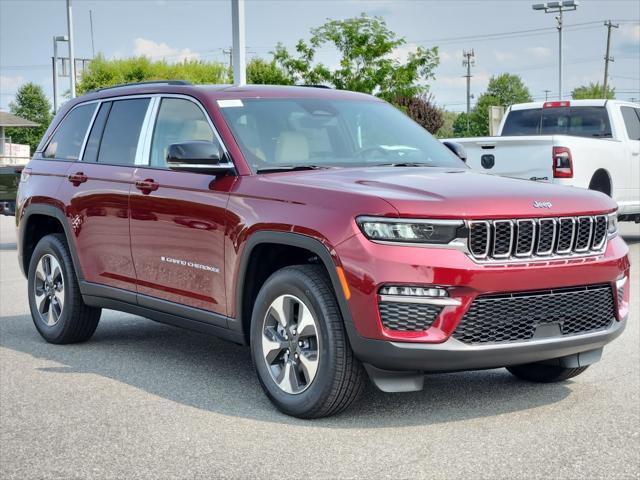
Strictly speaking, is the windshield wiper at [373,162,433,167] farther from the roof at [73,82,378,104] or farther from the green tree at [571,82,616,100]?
the green tree at [571,82,616,100]

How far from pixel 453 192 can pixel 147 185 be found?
2367mm

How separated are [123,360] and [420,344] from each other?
3025mm

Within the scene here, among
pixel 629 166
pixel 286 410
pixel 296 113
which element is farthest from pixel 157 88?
pixel 629 166

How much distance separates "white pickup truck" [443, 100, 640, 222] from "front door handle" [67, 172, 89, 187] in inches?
253

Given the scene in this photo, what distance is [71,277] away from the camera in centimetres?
A: 805

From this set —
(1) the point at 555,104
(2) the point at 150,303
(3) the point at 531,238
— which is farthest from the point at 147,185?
(1) the point at 555,104

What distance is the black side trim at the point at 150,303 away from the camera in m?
6.49

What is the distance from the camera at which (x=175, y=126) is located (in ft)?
23.3

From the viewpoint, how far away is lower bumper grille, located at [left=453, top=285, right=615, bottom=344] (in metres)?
5.36

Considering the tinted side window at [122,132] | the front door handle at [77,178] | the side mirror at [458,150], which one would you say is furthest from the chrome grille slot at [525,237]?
the front door handle at [77,178]

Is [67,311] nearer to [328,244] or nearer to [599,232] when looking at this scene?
A: [328,244]

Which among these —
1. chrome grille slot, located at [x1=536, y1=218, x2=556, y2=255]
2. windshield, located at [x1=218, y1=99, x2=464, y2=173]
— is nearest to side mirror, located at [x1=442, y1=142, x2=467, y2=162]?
windshield, located at [x1=218, y1=99, x2=464, y2=173]

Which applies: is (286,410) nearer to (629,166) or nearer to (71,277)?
(71,277)

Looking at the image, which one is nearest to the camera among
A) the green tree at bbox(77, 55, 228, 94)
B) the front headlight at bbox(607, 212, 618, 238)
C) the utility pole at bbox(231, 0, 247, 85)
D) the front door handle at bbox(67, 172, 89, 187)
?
the front headlight at bbox(607, 212, 618, 238)
